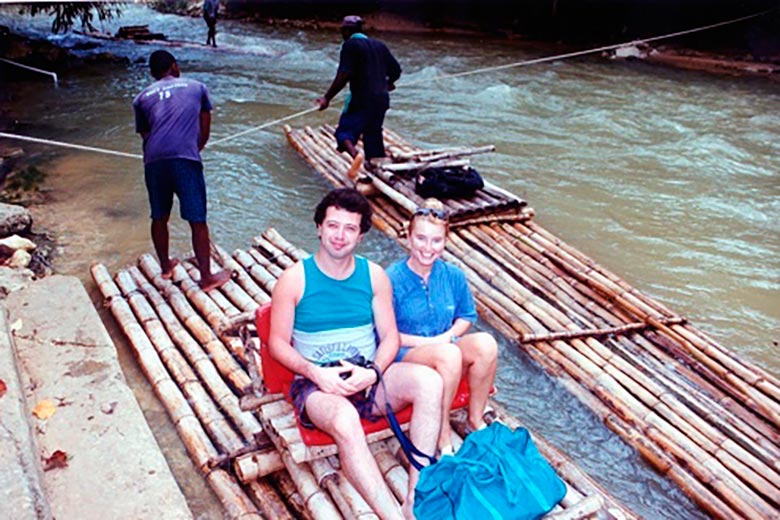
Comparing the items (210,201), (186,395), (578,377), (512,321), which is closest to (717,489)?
(578,377)

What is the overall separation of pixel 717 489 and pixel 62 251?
17.0ft

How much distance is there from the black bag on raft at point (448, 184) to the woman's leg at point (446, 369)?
11.5 ft

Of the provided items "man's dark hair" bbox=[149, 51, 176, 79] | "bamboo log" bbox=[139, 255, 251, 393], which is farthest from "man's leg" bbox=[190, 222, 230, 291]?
"man's dark hair" bbox=[149, 51, 176, 79]

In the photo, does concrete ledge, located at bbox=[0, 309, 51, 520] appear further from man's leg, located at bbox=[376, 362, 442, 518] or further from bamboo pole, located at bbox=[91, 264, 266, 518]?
man's leg, located at bbox=[376, 362, 442, 518]

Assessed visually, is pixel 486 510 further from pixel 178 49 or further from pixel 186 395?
pixel 178 49

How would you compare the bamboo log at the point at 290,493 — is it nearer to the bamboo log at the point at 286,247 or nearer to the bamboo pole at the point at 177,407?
the bamboo pole at the point at 177,407

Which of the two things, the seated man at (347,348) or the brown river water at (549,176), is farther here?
the brown river water at (549,176)

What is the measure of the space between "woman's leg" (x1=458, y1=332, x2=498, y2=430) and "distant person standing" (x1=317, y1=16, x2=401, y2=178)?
399 cm

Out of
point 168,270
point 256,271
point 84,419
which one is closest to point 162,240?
point 168,270

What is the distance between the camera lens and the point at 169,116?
4.43 m

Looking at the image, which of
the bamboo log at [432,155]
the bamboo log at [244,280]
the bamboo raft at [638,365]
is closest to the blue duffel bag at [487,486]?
the bamboo raft at [638,365]

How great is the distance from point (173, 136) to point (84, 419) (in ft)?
6.40

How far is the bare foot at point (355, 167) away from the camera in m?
6.77

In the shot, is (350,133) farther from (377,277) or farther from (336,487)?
(336,487)
